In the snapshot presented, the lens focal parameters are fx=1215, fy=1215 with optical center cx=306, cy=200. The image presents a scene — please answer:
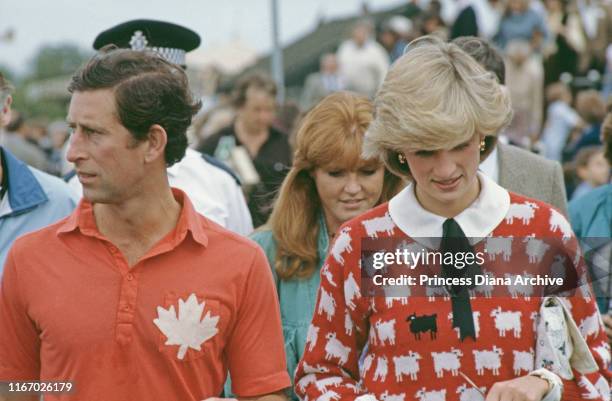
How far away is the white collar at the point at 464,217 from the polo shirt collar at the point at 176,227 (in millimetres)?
629

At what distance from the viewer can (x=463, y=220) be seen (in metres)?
3.68

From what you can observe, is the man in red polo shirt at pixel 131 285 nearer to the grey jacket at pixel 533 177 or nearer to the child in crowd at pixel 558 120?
the grey jacket at pixel 533 177

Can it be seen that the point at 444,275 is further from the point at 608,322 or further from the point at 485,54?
the point at 485,54

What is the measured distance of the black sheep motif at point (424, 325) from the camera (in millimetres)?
3541

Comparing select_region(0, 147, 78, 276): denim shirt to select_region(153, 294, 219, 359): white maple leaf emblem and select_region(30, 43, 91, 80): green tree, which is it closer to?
select_region(153, 294, 219, 359): white maple leaf emblem

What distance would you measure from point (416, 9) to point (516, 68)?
4705 millimetres

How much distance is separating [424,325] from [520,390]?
0.35 meters

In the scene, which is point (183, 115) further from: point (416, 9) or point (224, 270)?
point (416, 9)

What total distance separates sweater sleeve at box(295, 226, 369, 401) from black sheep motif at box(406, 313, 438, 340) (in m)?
0.20

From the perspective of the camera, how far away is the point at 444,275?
3.66 m

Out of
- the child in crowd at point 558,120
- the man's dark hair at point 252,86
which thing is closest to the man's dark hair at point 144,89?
the man's dark hair at point 252,86

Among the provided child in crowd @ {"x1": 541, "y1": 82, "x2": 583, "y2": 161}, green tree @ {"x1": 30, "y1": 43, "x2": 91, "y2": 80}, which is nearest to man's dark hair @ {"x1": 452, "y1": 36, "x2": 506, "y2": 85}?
child in crowd @ {"x1": 541, "y1": 82, "x2": 583, "y2": 161}

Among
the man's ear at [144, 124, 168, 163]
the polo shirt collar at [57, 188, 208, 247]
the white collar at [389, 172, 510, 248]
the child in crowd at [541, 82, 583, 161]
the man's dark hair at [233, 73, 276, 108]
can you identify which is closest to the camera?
the white collar at [389, 172, 510, 248]

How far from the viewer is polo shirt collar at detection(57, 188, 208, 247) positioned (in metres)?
3.87
